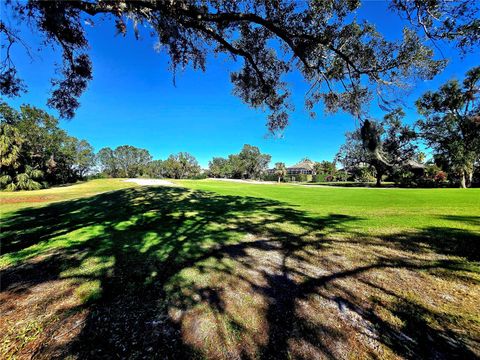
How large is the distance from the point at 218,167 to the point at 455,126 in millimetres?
79270

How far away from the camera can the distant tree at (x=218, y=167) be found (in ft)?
301

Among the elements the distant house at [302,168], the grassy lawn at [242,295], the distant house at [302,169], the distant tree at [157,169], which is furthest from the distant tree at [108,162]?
the grassy lawn at [242,295]

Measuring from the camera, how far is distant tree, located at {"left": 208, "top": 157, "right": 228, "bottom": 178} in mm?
91650

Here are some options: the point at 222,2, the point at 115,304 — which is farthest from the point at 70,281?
the point at 222,2

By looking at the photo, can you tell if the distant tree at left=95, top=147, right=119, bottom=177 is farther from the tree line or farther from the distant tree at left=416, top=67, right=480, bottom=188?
the distant tree at left=416, top=67, right=480, bottom=188

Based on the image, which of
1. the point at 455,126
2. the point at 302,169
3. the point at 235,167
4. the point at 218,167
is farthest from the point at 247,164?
the point at 455,126

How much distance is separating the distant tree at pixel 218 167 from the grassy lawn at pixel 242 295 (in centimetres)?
8606

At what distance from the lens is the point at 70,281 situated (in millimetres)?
3232

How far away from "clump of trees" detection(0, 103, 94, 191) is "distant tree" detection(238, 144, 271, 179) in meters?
54.8

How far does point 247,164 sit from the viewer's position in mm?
85625

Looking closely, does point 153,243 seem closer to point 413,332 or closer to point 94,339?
point 94,339

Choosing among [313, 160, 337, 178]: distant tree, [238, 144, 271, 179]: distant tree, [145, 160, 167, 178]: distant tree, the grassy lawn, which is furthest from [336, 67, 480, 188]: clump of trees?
[145, 160, 167, 178]: distant tree

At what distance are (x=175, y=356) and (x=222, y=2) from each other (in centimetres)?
755

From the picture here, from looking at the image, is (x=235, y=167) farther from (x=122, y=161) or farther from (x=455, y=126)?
(x=455, y=126)
